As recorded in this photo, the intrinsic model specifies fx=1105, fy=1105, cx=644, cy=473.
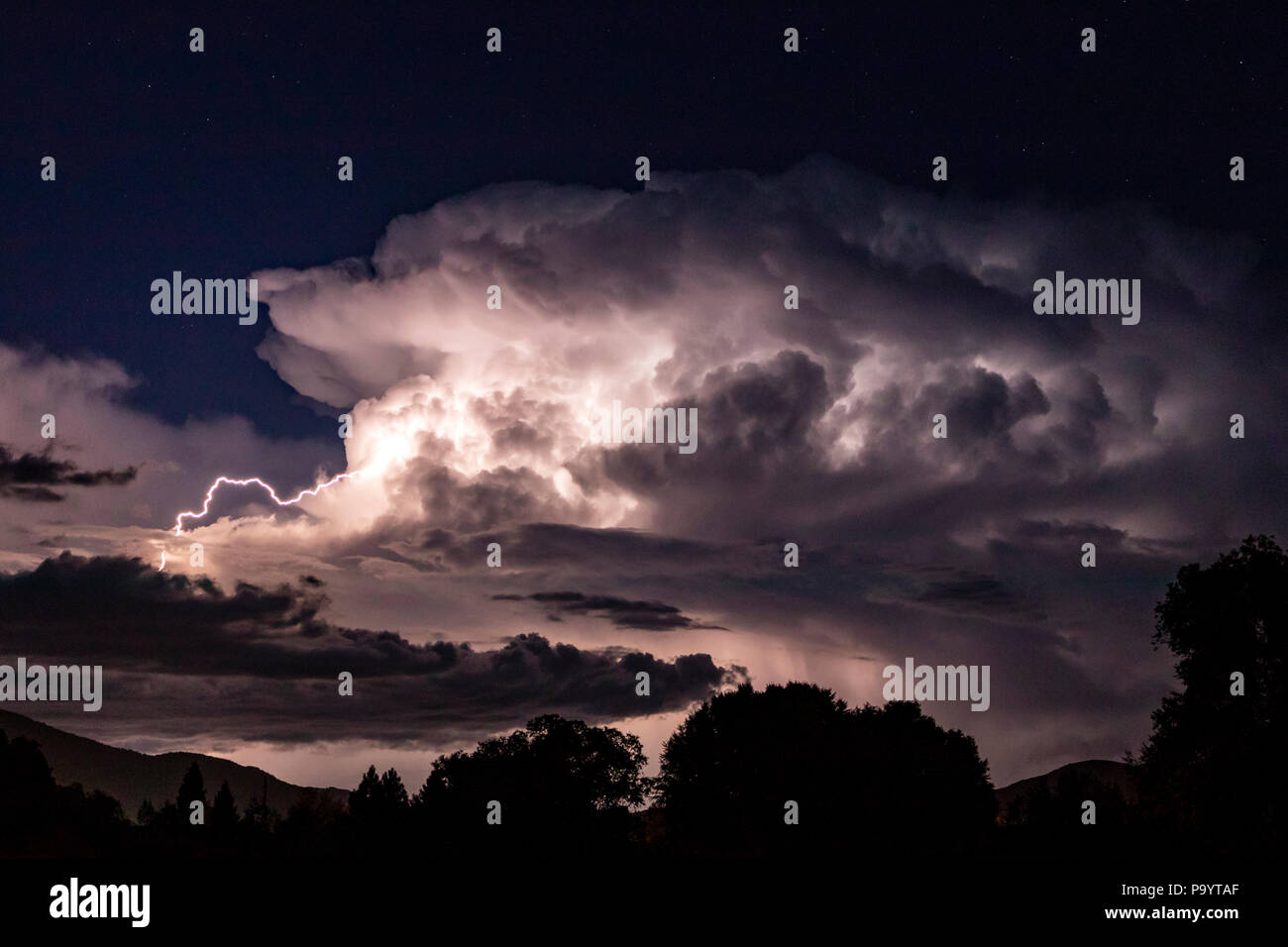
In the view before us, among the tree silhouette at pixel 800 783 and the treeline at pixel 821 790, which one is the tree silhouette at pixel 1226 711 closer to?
the treeline at pixel 821 790

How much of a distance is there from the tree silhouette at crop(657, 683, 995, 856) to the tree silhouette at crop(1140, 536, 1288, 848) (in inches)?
1915

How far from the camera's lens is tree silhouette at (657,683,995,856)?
356 ft

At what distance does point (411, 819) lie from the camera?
144m

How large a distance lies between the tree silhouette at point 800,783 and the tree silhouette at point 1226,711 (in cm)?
4864

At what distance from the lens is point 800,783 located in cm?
10925

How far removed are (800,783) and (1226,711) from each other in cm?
5686

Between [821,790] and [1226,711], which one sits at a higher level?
[1226,711]

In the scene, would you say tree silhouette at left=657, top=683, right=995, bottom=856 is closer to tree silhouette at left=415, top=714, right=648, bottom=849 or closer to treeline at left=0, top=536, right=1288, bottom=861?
treeline at left=0, top=536, right=1288, bottom=861

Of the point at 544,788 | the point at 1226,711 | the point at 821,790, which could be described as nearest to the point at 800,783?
the point at 821,790

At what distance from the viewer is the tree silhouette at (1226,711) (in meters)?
55.6

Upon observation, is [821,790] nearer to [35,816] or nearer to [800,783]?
[800,783]
